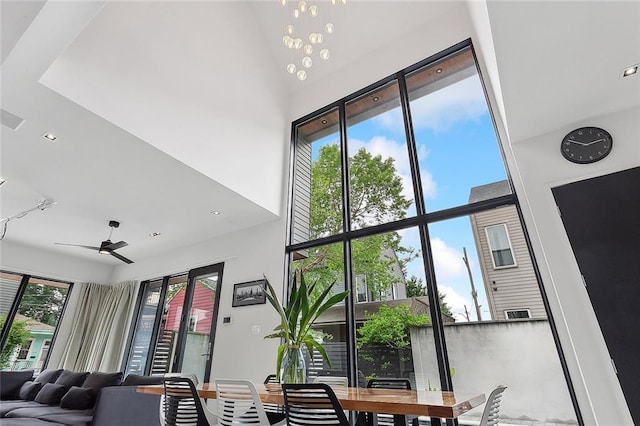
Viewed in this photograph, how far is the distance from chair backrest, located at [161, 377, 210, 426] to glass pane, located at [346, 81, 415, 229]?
8.50ft

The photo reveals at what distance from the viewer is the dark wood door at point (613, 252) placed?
7.41 ft

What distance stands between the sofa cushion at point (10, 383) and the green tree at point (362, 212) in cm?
471

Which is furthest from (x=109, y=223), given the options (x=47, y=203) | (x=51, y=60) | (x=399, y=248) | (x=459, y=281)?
(x=459, y=281)

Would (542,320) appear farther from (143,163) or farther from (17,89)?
(17,89)

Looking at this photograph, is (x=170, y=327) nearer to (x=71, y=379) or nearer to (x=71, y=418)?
(x=71, y=379)

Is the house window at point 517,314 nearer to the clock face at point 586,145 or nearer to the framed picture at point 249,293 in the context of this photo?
the clock face at point 586,145

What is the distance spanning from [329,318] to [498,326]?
5.76 feet

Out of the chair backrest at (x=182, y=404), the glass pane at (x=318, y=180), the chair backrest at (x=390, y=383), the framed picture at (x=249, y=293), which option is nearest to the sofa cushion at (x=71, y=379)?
the framed picture at (x=249, y=293)

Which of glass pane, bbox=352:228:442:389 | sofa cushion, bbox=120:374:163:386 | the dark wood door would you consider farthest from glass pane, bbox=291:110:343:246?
the dark wood door

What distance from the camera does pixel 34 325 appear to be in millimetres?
6031

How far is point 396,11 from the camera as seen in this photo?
4.43m

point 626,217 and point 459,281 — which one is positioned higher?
point 626,217

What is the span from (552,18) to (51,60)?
11.2 feet

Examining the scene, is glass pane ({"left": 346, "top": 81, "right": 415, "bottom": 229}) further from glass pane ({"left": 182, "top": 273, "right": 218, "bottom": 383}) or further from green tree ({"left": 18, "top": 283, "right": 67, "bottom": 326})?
green tree ({"left": 18, "top": 283, "right": 67, "bottom": 326})
